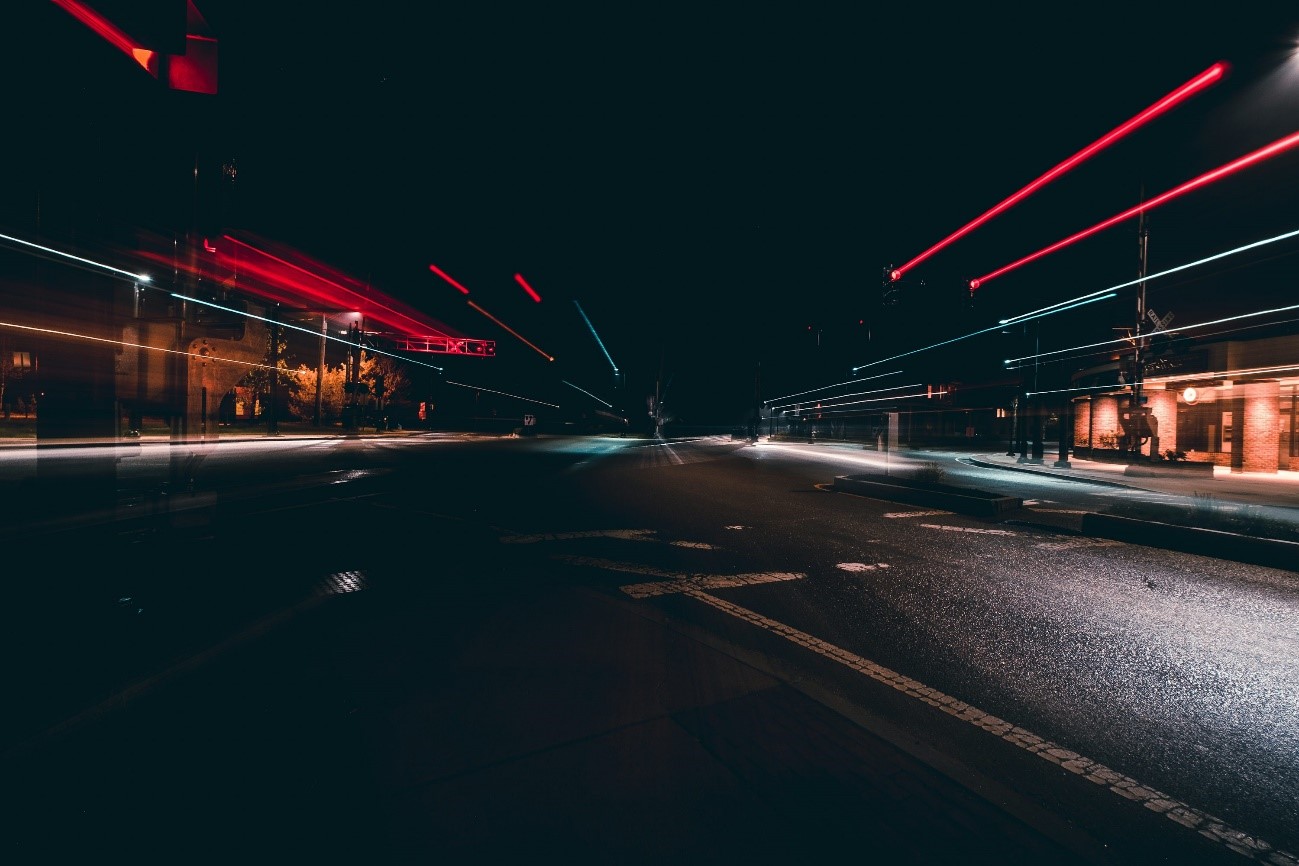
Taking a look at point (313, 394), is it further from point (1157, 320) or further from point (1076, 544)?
point (1157, 320)

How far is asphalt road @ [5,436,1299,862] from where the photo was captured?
8.92 ft

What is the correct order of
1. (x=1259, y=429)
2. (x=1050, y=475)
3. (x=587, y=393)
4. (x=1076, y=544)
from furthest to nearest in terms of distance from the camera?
(x=587, y=393)
(x=1259, y=429)
(x=1050, y=475)
(x=1076, y=544)

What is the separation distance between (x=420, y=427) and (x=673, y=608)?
61.3 m

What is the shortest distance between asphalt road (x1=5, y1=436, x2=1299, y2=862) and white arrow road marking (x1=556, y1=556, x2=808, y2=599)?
0.12 ft

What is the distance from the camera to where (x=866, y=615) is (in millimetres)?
4863

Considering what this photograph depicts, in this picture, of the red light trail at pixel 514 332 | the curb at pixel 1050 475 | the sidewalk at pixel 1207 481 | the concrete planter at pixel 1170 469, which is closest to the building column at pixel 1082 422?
the sidewalk at pixel 1207 481

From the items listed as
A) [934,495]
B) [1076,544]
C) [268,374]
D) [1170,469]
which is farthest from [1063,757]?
[268,374]

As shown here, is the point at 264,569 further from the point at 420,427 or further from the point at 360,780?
the point at 420,427

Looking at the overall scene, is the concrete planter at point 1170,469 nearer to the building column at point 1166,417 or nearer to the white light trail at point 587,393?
the building column at point 1166,417

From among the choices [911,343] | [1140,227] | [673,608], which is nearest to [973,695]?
[673,608]

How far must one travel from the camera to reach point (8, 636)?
400 cm

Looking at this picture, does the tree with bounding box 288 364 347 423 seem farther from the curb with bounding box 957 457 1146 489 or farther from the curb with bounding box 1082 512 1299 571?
the curb with bounding box 1082 512 1299 571

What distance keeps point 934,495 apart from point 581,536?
752cm

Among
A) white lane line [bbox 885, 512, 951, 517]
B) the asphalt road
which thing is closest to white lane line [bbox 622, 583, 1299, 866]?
the asphalt road
